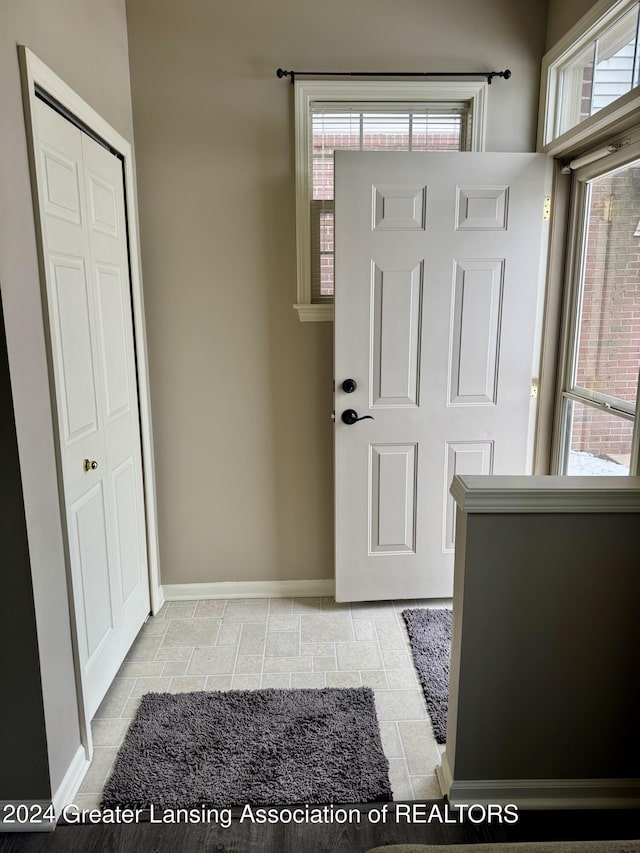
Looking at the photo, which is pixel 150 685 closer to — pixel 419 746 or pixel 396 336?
pixel 419 746

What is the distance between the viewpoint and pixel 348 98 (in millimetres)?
2568

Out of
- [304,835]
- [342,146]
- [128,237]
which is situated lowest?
[304,835]

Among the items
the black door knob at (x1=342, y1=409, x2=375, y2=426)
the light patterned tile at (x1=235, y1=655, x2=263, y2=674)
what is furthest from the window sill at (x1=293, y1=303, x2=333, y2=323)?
the light patterned tile at (x1=235, y1=655, x2=263, y2=674)

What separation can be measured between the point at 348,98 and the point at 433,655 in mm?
2502

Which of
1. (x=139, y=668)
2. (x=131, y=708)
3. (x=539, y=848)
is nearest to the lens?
(x=539, y=848)

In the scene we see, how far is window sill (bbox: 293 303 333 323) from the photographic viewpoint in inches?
105

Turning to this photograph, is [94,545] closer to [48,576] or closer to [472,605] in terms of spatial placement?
[48,576]

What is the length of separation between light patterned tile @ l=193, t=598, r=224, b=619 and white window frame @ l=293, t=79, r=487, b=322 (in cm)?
174

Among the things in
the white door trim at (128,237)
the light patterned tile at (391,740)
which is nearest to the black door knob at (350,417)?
the white door trim at (128,237)

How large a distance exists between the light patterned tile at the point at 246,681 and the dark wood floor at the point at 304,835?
594 mm

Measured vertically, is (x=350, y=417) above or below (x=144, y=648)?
above

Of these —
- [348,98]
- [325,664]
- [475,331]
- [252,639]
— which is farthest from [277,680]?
[348,98]

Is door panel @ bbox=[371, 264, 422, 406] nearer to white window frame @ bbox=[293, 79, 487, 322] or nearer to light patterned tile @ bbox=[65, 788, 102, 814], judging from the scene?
white window frame @ bbox=[293, 79, 487, 322]

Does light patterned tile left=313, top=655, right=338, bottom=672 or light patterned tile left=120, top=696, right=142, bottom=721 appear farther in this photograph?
light patterned tile left=313, top=655, right=338, bottom=672
